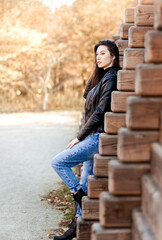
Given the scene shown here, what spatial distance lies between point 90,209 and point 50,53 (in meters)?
20.9

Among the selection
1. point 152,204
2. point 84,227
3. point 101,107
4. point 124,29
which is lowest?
point 84,227

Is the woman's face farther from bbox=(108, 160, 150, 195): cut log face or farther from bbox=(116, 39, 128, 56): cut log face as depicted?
Result: bbox=(108, 160, 150, 195): cut log face

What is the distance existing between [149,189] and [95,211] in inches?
55.7

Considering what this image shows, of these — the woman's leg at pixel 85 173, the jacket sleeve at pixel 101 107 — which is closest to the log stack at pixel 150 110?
the jacket sleeve at pixel 101 107

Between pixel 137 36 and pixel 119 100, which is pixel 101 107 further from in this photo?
pixel 137 36

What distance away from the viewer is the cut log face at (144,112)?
7.36ft

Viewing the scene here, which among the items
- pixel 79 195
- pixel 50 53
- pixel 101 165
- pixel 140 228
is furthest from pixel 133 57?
pixel 50 53

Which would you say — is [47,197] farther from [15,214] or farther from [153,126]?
[153,126]

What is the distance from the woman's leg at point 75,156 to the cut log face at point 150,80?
1.60 meters

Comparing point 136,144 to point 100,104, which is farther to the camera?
point 100,104

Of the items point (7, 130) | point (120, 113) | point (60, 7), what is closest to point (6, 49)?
point (60, 7)

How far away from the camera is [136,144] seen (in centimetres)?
231

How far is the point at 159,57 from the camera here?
7.23ft

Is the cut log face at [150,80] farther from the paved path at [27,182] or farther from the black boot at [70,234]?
the paved path at [27,182]
